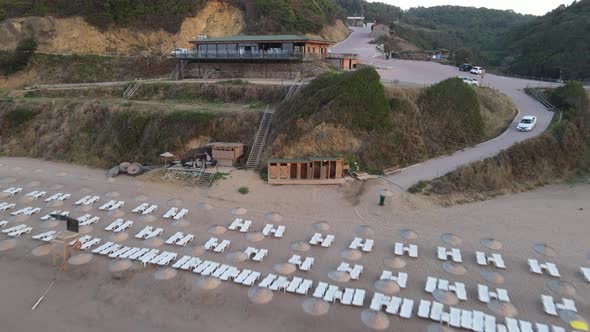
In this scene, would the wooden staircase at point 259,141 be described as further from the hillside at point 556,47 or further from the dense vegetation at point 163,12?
the hillside at point 556,47

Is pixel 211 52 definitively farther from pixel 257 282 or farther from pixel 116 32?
pixel 257 282

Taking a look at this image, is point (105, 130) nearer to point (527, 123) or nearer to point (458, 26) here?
point (527, 123)

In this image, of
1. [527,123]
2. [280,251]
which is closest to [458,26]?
[527,123]

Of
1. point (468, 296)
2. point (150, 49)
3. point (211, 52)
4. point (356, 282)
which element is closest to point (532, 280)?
point (468, 296)

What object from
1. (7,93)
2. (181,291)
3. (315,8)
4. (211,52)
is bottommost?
(181,291)

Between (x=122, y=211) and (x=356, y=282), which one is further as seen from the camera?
(x=122, y=211)

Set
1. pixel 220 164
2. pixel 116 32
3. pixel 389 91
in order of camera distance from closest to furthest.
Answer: pixel 220 164 < pixel 389 91 < pixel 116 32

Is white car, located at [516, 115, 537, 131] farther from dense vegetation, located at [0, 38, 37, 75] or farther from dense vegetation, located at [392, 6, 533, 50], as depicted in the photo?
dense vegetation, located at [392, 6, 533, 50]

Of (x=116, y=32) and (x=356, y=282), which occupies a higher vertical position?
(x=116, y=32)

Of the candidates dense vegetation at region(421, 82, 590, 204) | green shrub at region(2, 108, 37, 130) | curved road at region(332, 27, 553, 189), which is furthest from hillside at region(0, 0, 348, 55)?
dense vegetation at region(421, 82, 590, 204)
